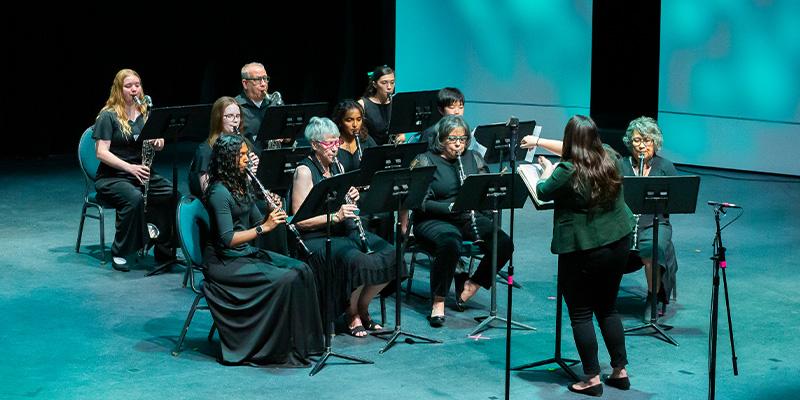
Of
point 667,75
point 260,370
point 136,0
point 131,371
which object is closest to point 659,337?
point 260,370

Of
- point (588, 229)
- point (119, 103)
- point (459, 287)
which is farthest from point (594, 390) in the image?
point (119, 103)

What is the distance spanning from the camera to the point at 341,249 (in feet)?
22.3

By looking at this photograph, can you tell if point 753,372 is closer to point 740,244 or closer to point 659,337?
point 659,337

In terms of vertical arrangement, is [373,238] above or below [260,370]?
above

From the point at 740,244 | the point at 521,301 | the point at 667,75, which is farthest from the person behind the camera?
the point at 667,75

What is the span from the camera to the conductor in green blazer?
566 cm

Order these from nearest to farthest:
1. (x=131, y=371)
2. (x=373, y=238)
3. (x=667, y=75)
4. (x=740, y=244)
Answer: (x=131, y=371)
(x=373, y=238)
(x=740, y=244)
(x=667, y=75)

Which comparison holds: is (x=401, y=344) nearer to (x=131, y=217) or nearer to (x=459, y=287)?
(x=459, y=287)

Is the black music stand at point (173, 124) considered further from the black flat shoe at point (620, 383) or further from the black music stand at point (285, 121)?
the black flat shoe at point (620, 383)

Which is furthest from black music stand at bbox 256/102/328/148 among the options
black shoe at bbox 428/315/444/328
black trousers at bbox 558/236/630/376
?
black trousers at bbox 558/236/630/376

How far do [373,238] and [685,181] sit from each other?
69.9 inches

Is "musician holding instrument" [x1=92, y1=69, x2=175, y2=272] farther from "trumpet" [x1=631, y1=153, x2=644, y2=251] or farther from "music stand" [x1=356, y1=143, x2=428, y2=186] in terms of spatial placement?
"trumpet" [x1=631, y1=153, x2=644, y2=251]

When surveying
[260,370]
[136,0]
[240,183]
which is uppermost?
[136,0]

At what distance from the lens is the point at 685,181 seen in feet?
21.5
